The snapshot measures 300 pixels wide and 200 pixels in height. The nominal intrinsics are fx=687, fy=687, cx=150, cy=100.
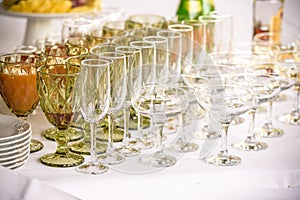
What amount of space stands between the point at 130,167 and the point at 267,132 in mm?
425

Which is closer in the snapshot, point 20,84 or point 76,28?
point 20,84

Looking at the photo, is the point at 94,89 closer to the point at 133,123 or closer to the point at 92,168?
the point at 92,168

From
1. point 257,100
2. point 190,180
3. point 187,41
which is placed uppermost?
point 187,41

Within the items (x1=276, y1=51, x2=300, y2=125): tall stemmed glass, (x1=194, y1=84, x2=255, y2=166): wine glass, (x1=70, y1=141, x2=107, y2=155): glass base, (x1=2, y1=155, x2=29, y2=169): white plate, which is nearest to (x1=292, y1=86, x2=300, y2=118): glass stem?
(x1=276, y1=51, x2=300, y2=125): tall stemmed glass

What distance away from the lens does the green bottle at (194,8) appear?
7.42ft

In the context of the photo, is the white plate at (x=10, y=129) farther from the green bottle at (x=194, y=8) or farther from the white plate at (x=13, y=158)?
the green bottle at (x=194, y=8)

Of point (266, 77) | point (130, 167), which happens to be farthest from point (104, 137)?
point (266, 77)

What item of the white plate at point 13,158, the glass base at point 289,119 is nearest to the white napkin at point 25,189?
the white plate at point 13,158

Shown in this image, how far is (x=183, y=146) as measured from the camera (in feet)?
5.50

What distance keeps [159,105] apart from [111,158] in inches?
6.7

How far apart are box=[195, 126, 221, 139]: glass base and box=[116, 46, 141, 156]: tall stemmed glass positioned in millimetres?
188

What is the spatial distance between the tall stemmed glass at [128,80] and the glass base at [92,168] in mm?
102

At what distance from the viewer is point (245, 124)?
1.86 meters

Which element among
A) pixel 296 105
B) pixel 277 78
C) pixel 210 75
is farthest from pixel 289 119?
pixel 210 75
